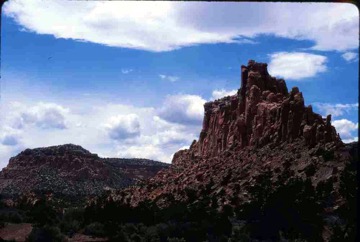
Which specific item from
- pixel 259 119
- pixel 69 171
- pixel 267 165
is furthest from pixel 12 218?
pixel 69 171

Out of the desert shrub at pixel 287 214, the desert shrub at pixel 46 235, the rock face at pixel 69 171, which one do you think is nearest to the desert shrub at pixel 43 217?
the desert shrub at pixel 46 235

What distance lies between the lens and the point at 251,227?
3394 cm

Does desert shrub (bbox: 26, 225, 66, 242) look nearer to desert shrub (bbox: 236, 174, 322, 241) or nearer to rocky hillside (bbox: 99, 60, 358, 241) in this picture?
desert shrub (bbox: 236, 174, 322, 241)

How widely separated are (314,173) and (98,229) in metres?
24.4

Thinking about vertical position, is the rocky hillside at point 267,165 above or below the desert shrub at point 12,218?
above

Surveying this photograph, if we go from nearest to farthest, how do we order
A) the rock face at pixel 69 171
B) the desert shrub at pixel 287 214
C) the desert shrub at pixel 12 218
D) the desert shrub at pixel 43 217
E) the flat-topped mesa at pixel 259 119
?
the desert shrub at pixel 287 214 → the desert shrub at pixel 43 217 → the desert shrub at pixel 12 218 → the flat-topped mesa at pixel 259 119 → the rock face at pixel 69 171

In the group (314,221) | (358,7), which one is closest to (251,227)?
(314,221)

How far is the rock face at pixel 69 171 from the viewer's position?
11694 centimetres

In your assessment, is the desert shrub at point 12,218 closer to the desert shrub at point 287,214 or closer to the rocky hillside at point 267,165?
the rocky hillside at point 267,165

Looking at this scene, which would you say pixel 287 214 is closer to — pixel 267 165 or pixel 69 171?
pixel 267 165

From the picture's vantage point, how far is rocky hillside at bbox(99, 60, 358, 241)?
38.2 metres

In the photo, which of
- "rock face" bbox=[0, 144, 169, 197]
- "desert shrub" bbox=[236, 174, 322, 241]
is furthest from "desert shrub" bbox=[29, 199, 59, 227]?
"rock face" bbox=[0, 144, 169, 197]

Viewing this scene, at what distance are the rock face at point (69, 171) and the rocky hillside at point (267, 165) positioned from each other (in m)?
38.3

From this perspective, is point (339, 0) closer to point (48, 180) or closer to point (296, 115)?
point (296, 115)
